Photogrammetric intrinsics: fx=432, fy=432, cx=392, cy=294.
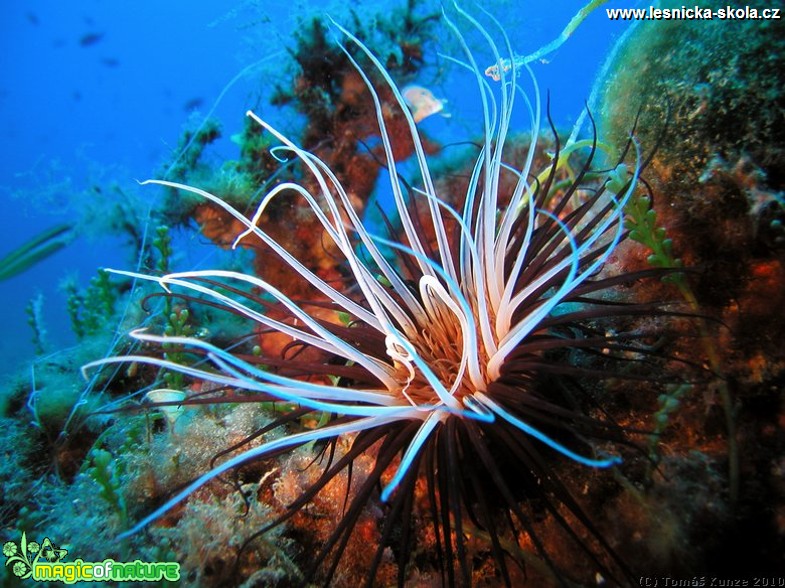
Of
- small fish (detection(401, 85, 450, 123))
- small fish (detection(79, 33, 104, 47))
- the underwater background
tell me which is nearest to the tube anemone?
the underwater background

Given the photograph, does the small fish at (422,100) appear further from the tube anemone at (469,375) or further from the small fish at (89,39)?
the small fish at (89,39)

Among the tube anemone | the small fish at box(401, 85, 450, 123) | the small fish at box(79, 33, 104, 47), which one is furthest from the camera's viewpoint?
the small fish at box(79, 33, 104, 47)

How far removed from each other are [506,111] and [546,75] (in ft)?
232

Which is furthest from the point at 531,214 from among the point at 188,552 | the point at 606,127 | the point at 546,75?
the point at 546,75

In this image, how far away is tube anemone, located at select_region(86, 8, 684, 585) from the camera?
5.40 feet

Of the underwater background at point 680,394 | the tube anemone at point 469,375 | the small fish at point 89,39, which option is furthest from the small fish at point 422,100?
the small fish at point 89,39

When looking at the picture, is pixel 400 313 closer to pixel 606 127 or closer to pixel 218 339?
pixel 606 127

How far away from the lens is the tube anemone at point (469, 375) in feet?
5.40

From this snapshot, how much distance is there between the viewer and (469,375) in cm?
212

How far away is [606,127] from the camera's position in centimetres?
326

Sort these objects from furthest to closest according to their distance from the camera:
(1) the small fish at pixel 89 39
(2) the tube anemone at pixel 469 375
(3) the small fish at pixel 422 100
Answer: (1) the small fish at pixel 89 39 < (3) the small fish at pixel 422 100 < (2) the tube anemone at pixel 469 375

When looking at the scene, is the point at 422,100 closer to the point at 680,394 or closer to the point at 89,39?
the point at 680,394

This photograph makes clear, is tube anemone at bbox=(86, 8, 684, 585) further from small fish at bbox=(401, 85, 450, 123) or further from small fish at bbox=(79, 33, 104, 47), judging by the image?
small fish at bbox=(79, 33, 104, 47)

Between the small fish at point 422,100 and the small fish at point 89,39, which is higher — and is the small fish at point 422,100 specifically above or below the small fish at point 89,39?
below
